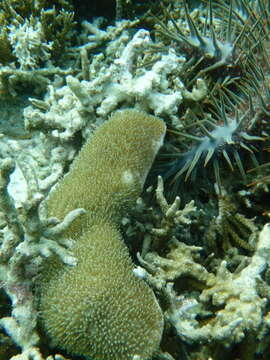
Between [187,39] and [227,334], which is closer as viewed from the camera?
[227,334]

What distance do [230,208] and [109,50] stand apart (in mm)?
1931

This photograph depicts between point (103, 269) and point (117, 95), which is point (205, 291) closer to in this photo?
point (103, 269)

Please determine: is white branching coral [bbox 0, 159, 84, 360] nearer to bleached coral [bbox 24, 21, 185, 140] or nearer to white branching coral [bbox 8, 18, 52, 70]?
bleached coral [bbox 24, 21, 185, 140]

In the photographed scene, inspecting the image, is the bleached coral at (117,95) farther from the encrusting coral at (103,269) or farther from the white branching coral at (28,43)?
the white branching coral at (28,43)

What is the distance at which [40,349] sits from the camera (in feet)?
6.24

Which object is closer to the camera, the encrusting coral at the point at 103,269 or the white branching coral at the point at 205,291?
the encrusting coral at the point at 103,269

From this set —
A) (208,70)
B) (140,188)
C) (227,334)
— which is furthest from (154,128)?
(227,334)

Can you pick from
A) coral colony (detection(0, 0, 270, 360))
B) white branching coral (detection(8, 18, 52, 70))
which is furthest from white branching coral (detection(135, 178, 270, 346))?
white branching coral (detection(8, 18, 52, 70))

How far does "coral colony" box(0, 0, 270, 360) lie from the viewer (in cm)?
186

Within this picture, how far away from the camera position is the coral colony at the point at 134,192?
186cm

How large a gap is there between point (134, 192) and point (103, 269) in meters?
0.57

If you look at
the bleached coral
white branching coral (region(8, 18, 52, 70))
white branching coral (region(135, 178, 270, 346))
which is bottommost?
white branching coral (region(135, 178, 270, 346))

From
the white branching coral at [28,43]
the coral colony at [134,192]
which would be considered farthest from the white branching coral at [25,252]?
the white branching coral at [28,43]

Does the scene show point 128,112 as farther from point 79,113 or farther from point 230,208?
point 230,208
